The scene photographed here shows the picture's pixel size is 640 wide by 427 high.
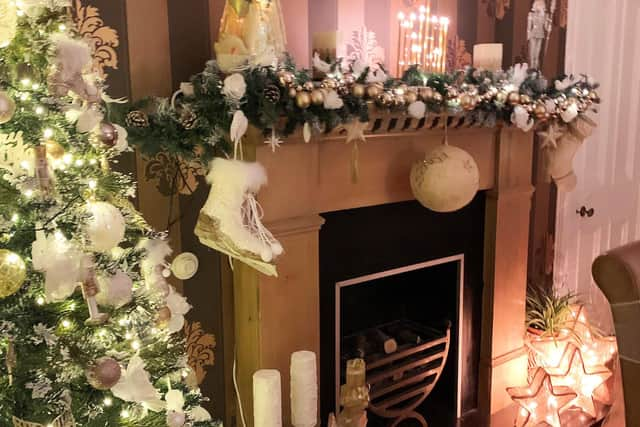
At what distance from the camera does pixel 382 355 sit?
2439 mm

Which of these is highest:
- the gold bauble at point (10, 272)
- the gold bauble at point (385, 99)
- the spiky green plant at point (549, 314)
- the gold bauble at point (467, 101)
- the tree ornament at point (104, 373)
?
the gold bauble at point (385, 99)

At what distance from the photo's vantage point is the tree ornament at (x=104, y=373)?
1175mm

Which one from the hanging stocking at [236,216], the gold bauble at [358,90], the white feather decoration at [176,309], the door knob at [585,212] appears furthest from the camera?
the door knob at [585,212]

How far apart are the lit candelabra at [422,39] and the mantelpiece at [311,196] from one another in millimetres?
241

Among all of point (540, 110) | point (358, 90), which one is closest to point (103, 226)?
point (358, 90)

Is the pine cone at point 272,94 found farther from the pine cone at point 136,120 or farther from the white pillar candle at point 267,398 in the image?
the white pillar candle at point 267,398

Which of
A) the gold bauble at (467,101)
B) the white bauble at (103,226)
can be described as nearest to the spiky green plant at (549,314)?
the gold bauble at (467,101)

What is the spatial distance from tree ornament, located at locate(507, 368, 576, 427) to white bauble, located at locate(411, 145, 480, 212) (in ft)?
2.95

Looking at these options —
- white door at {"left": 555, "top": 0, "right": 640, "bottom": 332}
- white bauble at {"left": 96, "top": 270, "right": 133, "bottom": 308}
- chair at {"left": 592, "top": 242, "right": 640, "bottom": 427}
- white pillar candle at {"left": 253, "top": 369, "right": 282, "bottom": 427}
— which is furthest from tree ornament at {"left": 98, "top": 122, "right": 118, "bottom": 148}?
white door at {"left": 555, "top": 0, "right": 640, "bottom": 332}

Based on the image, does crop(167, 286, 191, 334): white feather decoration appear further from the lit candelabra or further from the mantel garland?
the lit candelabra

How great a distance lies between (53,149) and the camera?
3.85ft

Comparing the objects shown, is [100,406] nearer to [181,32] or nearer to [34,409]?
[34,409]

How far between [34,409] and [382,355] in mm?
1480

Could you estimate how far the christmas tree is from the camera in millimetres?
1136
